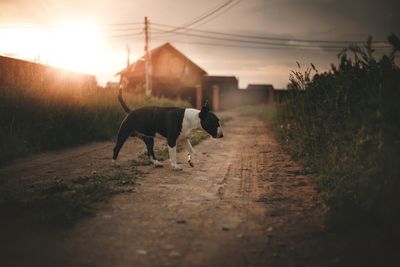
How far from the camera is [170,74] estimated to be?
39500mm

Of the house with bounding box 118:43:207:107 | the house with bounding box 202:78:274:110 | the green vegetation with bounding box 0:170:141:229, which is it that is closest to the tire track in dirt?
the green vegetation with bounding box 0:170:141:229

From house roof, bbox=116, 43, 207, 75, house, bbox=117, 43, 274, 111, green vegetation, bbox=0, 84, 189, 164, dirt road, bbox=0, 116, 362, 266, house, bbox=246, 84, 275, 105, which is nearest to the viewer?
dirt road, bbox=0, 116, 362, 266

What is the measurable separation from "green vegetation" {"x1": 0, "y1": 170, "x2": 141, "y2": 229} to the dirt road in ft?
0.64

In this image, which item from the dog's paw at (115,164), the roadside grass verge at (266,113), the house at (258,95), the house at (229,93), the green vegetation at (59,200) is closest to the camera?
the green vegetation at (59,200)

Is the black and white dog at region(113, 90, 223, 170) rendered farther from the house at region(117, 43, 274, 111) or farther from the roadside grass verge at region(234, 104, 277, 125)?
the house at region(117, 43, 274, 111)

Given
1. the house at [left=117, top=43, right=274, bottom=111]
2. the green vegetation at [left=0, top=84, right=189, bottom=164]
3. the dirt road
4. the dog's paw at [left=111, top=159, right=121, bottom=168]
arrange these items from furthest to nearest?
the house at [left=117, top=43, right=274, bottom=111]
the green vegetation at [left=0, top=84, right=189, bottom=164]
the dog's paw at [left=111, top=159, right=121, bottom=168]
the dirt road

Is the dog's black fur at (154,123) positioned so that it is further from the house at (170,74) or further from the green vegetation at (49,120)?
the house at (170,74)

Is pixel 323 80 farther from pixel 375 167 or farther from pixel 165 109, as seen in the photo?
pixel 375 167

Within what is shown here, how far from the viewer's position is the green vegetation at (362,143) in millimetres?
3439

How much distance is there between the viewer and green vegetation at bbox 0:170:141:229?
376cm

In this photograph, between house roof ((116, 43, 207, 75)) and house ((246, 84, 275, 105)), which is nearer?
house roof ((116, 43, 207, 75))

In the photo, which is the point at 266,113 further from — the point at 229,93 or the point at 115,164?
the point at 229,93

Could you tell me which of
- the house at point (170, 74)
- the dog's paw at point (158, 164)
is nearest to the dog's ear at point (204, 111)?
the dog's paw at point (158, 164)

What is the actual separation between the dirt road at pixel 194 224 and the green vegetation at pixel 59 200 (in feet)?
0.64
